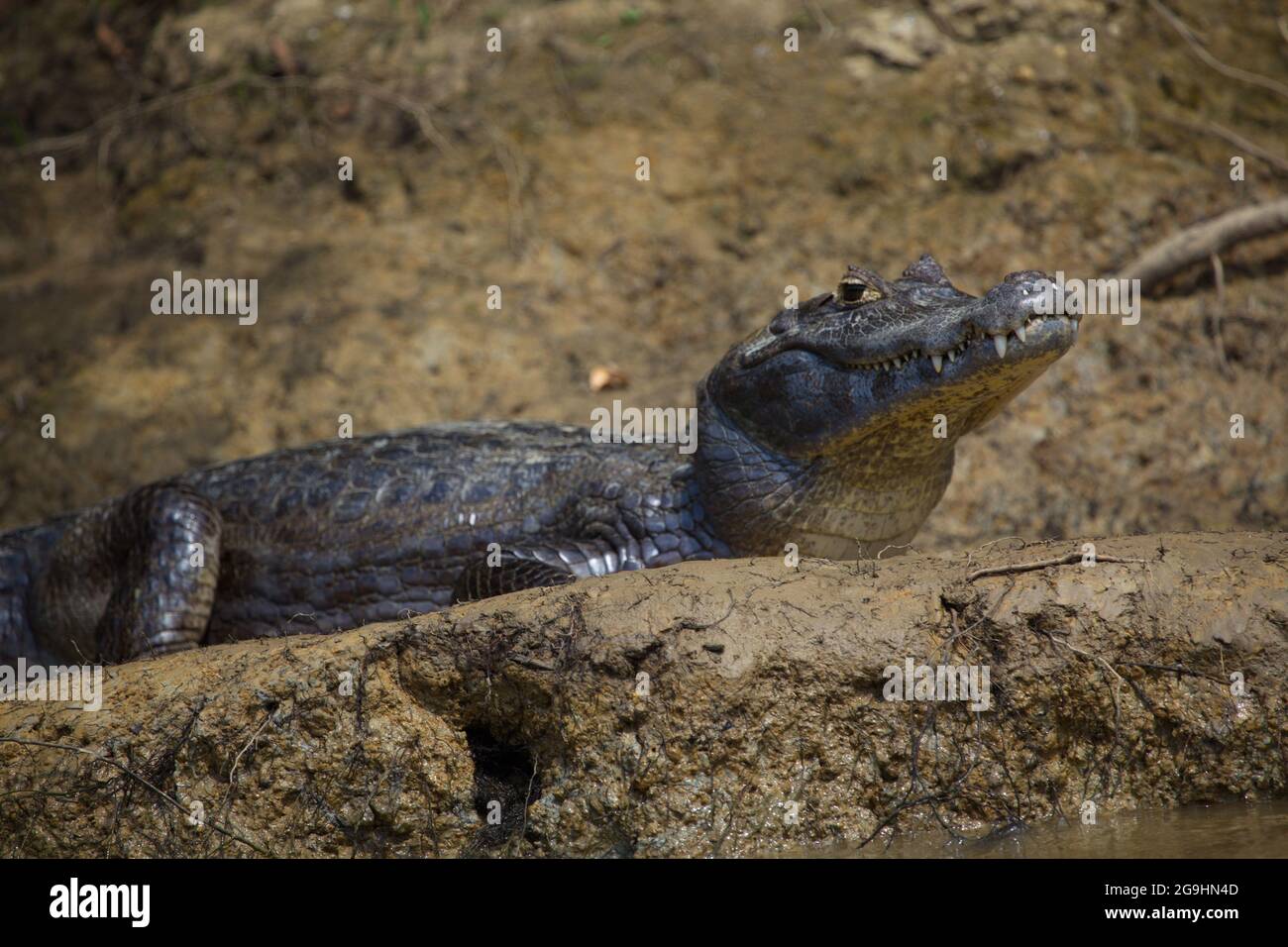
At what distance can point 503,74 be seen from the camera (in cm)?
952

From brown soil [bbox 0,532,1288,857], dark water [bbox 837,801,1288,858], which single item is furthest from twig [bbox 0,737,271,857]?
dark water [bbox 837,801,1288,858]

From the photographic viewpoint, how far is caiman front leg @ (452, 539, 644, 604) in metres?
5.01

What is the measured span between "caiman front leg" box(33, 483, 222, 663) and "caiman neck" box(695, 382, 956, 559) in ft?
7.28

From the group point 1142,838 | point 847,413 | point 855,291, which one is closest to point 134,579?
point 847,413

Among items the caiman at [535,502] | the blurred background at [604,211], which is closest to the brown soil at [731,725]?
the caiman at [535,502]

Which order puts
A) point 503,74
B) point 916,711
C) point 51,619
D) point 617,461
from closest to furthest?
point 916,711 → point 617,461 → point 51,619 → point 503,74

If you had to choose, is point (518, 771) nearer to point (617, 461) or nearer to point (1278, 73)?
point (617, 461)

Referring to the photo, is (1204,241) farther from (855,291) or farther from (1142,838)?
(1142,838)

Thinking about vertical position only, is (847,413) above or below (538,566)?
above

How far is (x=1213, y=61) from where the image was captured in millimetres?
8609

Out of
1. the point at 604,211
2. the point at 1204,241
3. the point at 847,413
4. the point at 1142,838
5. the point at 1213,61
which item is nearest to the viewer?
the point at 1142,838

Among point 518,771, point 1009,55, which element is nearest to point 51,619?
point 518,771

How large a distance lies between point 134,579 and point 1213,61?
292 inches
